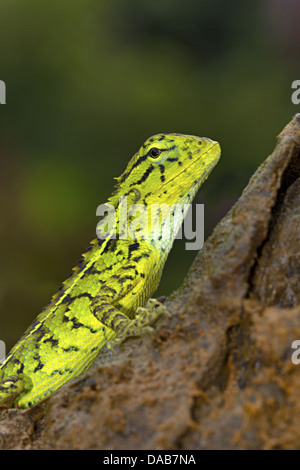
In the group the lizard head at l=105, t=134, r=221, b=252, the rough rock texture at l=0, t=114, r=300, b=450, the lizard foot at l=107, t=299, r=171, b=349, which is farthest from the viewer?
the lizard head at l=105, t=134, r=221, b=252

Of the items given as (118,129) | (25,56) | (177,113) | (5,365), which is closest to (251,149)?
(177,113)

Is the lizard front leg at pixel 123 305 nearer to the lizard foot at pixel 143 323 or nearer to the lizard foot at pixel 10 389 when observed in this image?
the lizard foot at pixel 143 323

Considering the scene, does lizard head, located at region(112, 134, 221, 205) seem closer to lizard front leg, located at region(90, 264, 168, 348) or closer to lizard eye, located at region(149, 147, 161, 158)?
lizard eye, located at region(149, 147, 161, 158)

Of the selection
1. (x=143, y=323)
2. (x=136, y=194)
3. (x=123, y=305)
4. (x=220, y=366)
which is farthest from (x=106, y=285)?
(x=220, y=366)

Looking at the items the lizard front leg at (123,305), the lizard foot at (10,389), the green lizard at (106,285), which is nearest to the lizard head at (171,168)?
the green lizard at (106,285)

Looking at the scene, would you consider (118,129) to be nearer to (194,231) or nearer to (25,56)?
(25,56)

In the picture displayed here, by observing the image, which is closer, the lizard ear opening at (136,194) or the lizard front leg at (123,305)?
the lizard front leg at (123,305)

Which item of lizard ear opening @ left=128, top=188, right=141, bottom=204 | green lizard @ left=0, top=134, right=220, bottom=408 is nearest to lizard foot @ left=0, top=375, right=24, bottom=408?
green lizard @ left=0, top=134, right=220, bottom=408

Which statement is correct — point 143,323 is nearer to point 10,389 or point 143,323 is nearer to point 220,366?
point 220,366
